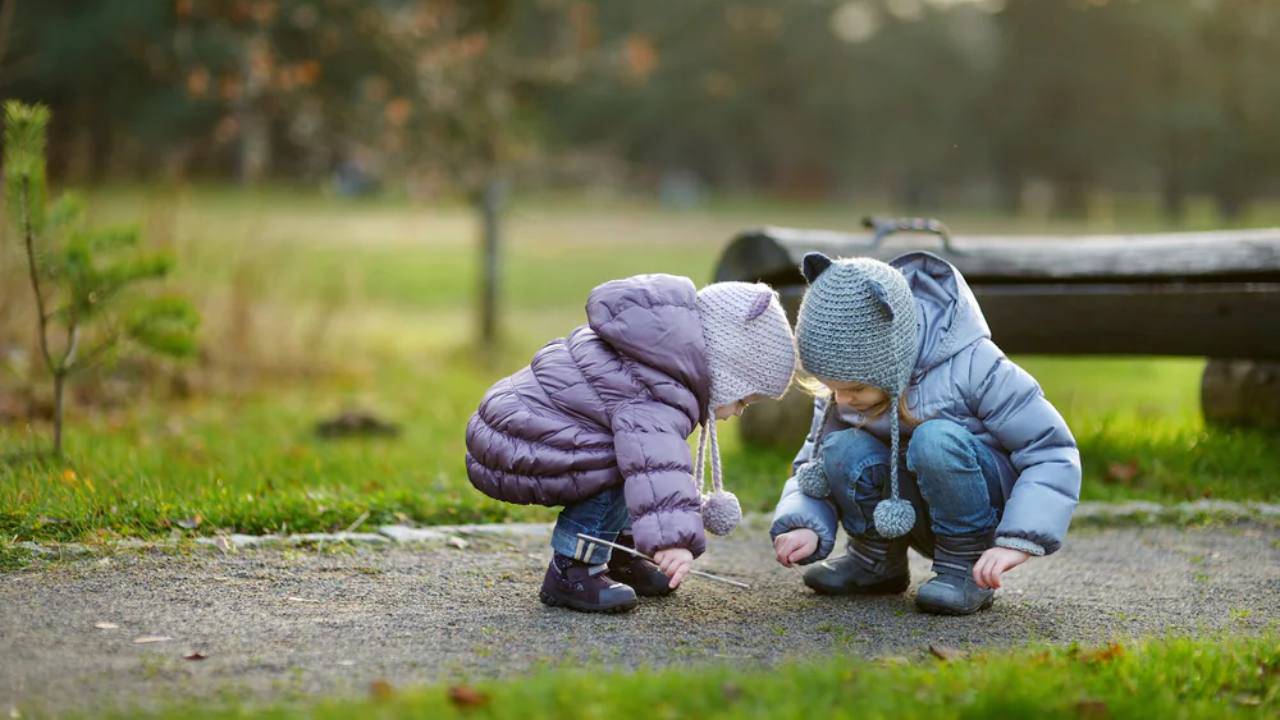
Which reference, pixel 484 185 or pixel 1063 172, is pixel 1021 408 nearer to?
pixel 484 185

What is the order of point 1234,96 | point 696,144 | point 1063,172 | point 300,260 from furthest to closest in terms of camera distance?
point 696,144, point 1063,172, point 1234,96, point 300,260

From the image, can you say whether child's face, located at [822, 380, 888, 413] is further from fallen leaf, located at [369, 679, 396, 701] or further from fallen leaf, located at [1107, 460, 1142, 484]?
fallen leaf, located at [1107, 460, 1142, 484]

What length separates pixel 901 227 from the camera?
545 centimetres

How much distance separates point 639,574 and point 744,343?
84 cm

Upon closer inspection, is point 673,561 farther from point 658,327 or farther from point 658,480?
point 658,327

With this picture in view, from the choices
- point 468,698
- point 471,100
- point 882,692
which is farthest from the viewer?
point 471,100

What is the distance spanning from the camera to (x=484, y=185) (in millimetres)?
11086

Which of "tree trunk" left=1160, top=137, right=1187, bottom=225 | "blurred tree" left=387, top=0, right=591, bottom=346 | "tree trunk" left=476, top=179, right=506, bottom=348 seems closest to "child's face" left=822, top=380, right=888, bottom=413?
"blurred tree" left=387, top=0, right=591, bottom=346

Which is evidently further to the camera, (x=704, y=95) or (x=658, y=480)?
(x=704, y=95)

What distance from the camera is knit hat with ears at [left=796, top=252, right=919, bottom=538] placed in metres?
3.35

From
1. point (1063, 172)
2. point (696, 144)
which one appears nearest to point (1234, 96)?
point (1063, 172)

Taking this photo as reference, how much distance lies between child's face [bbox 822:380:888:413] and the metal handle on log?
1843 millimetres

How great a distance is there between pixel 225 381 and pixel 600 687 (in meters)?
6.17

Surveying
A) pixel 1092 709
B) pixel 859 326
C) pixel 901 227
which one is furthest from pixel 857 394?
pixel 901 227
